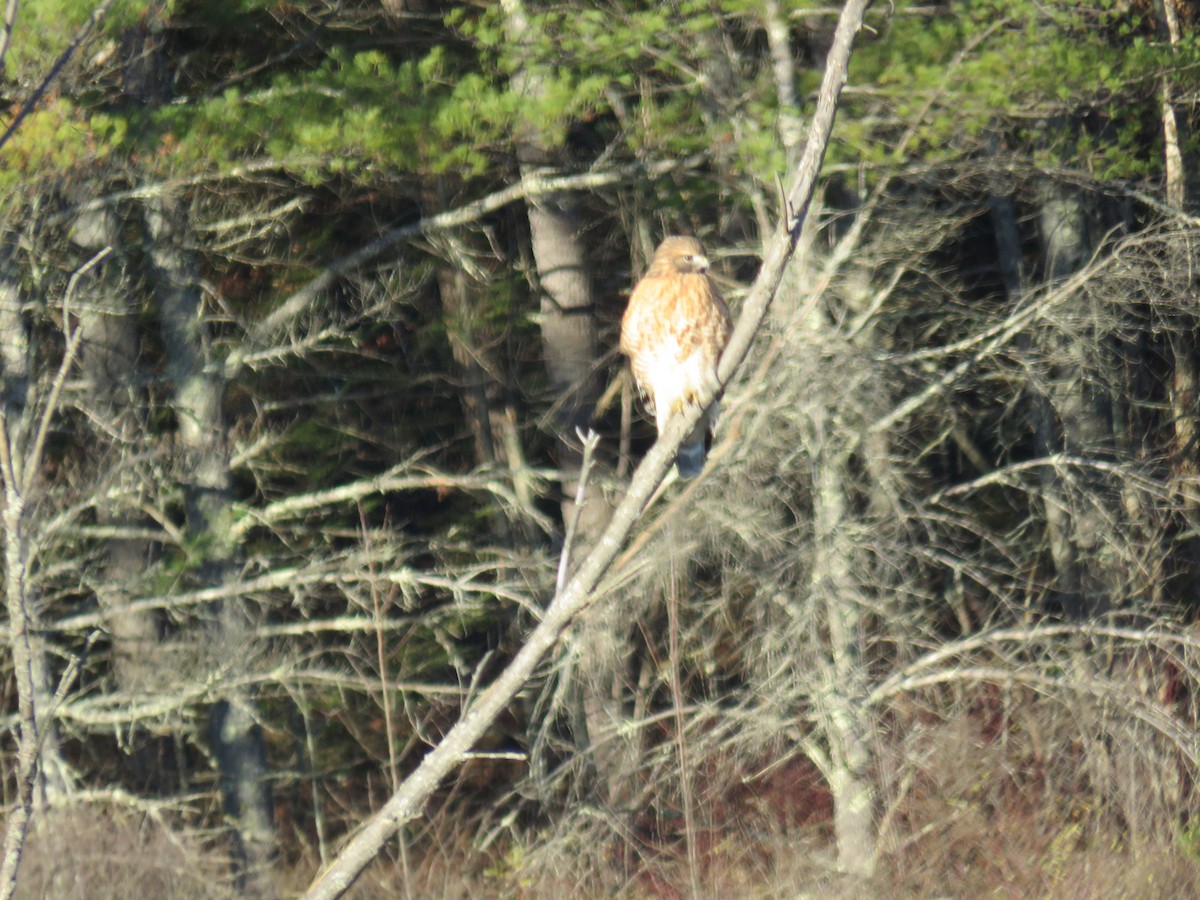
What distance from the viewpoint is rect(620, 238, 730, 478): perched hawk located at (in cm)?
525

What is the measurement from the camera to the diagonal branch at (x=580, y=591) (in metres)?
2.55

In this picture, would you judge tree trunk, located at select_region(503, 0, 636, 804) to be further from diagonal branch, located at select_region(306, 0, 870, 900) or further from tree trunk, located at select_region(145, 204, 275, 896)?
diagonal branch, located at select_region(306, 0, 870, 900)

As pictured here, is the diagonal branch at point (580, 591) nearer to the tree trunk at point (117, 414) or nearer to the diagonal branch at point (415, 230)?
the tree trunk at point (117, 414)

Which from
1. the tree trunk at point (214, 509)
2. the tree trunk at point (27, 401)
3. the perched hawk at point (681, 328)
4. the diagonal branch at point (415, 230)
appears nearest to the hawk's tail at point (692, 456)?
the perched hawk at point (681, 328)

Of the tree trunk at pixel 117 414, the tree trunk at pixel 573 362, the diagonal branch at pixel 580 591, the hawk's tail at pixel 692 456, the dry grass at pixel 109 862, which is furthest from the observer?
the tree trunk at pixel 117 414

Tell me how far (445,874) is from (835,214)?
408 centimetres

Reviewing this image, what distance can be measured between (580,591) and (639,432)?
23.6ft

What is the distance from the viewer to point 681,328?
17.3ft

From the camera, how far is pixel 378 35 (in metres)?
9.75

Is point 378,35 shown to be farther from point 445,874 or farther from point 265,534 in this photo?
point 445,874

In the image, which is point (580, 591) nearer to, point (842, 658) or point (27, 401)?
point (842, 658)

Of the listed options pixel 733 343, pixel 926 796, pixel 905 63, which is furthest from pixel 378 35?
pixel 733 343

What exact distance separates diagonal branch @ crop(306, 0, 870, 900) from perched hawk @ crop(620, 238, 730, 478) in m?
2.49

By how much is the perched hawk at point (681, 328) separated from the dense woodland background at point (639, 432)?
35.7 inches
